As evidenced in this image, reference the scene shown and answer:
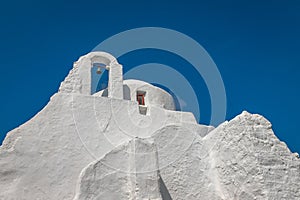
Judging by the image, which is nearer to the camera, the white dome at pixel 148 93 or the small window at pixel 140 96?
the white dome at pixel 148 93

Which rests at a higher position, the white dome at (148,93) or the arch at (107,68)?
the white dome at (148,93)

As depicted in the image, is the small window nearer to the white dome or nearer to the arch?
the white dome

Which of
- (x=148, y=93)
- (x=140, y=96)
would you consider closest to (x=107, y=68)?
(x=140, y=96)

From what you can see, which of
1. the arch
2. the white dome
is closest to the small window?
the white dome

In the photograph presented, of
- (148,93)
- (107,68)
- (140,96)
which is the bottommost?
(107,68)

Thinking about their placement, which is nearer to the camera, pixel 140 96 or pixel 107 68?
pixel 107 68

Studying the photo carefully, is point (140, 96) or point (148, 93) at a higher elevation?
point (148, 93)

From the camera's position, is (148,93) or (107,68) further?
(148,93)

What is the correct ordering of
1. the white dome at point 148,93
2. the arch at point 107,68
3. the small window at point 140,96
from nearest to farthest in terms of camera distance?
1. the arch at point 107,68
2. the white dome at point 148,93
3. the small window at point 140,96

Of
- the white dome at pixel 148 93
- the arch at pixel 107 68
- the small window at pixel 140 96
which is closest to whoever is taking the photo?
the arch at pixel 107 68

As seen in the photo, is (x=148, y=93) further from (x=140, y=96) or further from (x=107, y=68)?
(x=107, y=68)

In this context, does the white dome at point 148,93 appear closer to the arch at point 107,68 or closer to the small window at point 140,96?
the small window at point 140,96

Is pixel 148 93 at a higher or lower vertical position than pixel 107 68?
higher

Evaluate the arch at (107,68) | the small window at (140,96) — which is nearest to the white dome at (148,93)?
the small window at (140,96)
